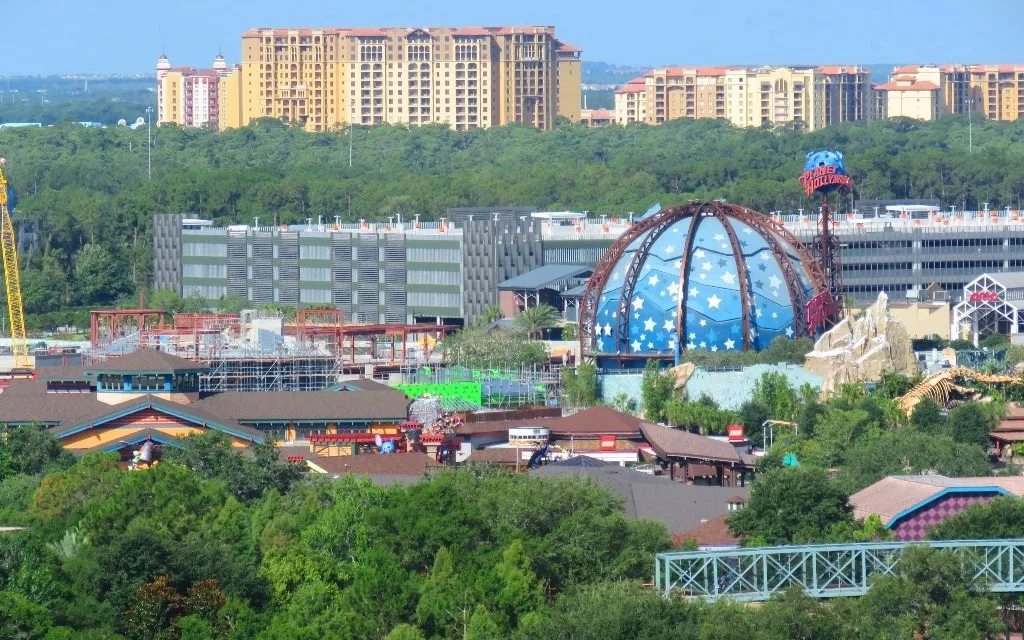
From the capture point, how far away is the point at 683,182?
7849 inches

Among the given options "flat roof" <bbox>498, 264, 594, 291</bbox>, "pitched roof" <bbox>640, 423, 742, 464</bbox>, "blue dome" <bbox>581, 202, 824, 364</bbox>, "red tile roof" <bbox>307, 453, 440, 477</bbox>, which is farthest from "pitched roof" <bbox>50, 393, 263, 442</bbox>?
"flat roof" <bbox>498, 264, 594, 291</bbox>

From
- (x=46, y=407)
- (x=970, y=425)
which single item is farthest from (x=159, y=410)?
(x=970, y=425)

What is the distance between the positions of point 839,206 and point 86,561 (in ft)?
390

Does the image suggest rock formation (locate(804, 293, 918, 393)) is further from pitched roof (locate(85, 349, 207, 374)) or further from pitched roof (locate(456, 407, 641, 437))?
pitched roof (locate(85, 349, 207, 374))

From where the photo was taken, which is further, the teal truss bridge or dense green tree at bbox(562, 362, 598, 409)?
dense green tree at bbox(562, 362, 598, 409)

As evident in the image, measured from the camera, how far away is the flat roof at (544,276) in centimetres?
13050

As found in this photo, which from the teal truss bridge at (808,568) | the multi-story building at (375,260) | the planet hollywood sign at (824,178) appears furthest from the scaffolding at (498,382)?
the multi-story building at (375,260)

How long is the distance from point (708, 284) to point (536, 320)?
24.8 meters

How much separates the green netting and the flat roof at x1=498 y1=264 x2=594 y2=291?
39.1m

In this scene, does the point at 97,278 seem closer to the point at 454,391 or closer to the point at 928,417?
the point at 454,391

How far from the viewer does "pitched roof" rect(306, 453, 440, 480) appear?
2901 inches

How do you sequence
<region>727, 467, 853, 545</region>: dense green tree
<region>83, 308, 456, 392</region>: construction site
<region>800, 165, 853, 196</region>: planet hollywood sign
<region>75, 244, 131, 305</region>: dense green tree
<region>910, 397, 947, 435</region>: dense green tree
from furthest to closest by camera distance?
<region>75, 244, 131, 305</region>: dense green tree → <region>800, 165, 853, 196</region>: planet hollywood sign → <region>83, 308, 456, 392</region>: construction site → <region>910, 397, 947, 435</region>: dense green tree → <region>727, 467, 853, 545</region>: dense green tree

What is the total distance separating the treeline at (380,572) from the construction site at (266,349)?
2464 cm

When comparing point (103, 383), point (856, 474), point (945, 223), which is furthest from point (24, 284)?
point (856, 474)
